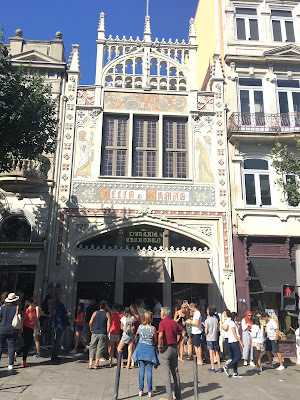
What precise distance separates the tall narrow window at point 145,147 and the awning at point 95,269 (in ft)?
14.2

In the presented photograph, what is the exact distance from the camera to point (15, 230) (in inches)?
603

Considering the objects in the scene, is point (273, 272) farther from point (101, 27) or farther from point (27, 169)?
point (101, 27)

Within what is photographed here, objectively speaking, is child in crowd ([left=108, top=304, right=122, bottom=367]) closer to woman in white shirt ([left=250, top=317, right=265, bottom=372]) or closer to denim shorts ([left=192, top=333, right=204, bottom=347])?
denim shorts ([left=192, top=333, right=204, bottom=347])

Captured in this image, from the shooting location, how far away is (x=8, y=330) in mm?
8789

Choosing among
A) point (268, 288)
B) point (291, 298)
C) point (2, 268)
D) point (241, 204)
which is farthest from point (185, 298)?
point (2, 268)

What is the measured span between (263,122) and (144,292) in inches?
393

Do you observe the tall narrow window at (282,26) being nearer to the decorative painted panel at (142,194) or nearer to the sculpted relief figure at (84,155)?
the decorative painted panel at (142,194)

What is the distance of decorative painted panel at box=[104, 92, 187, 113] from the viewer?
1711 centimetres

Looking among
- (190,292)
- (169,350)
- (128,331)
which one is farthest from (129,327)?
(190,292)

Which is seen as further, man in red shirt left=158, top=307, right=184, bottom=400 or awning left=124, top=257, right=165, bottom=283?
awning left=124, top=257, right=165, bottom=283

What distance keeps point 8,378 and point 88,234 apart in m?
7.55

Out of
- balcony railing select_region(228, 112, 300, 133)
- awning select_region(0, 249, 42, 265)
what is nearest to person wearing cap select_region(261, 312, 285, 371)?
balcony railing select_region(228, 112, 300, 133)

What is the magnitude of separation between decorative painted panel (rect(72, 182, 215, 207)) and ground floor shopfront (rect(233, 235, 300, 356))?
251cm

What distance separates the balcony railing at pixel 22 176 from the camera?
14.6 metres
